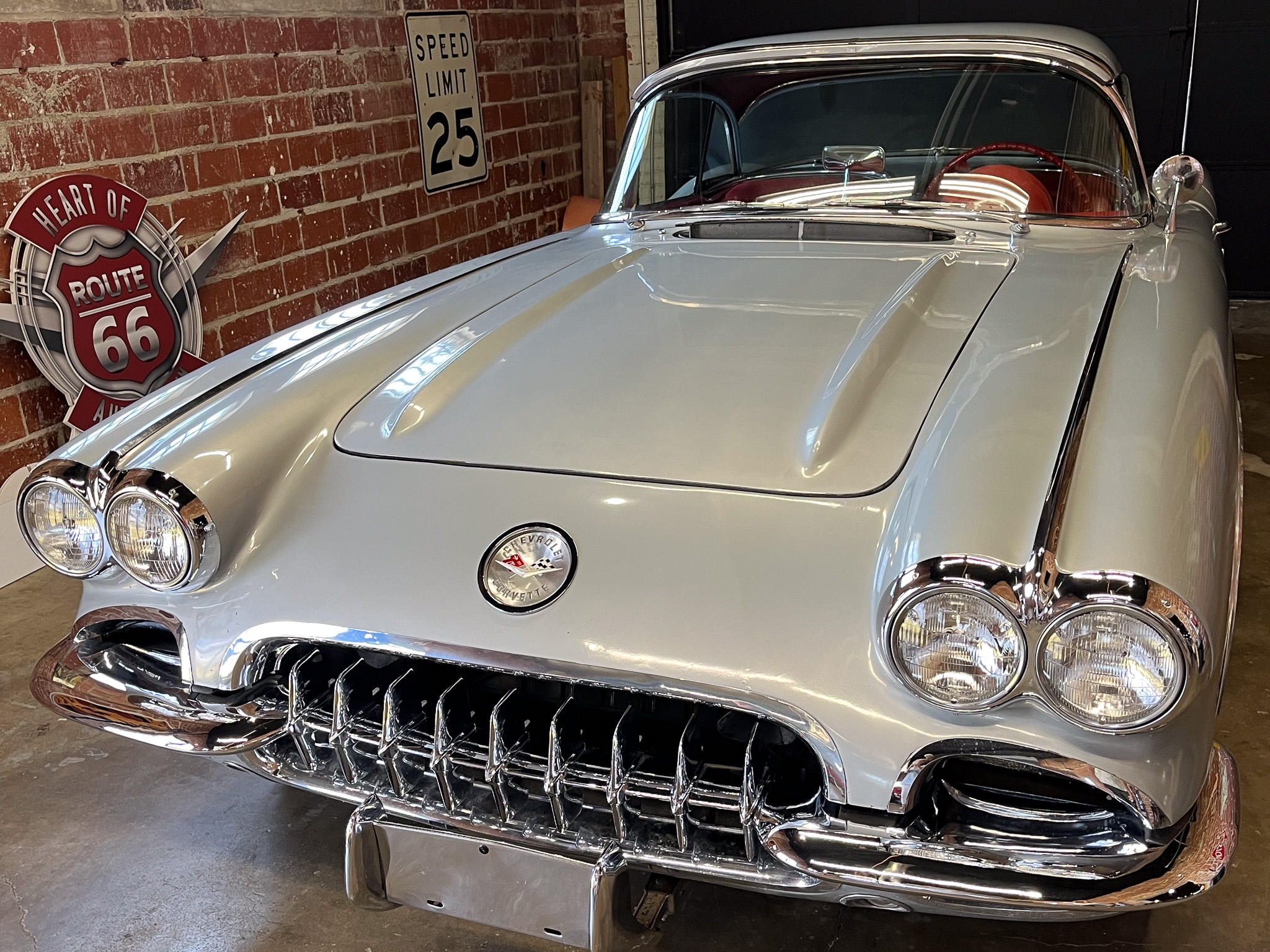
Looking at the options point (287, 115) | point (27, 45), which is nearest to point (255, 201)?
point (287, 115)

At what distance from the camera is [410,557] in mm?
1415

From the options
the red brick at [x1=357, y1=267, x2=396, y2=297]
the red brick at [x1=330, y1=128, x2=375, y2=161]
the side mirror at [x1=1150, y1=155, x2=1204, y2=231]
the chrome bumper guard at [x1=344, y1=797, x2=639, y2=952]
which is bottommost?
the chrome bumper guard at [x1=344, y1=797, x2=639, y2=952]

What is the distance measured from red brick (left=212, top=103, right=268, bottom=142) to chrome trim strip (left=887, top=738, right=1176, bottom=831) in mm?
3377

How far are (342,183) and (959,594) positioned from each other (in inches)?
146

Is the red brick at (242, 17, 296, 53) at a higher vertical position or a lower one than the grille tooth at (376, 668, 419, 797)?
higher

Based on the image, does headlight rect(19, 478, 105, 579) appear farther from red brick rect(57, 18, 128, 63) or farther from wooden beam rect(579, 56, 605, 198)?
wooden beam rect(579, 56, 605, 198)

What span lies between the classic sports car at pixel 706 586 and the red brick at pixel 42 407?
5.09 feet

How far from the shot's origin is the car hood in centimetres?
144

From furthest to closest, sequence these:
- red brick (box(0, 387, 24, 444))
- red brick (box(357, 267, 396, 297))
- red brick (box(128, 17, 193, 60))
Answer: red brick (box(357, 267, 396, 297))
red brick (box(128, 17, 193, 60))
red brick (box(0, 387, 24, 444))

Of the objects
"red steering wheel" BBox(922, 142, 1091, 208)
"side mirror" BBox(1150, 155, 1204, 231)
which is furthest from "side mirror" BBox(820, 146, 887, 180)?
"side mirror" BBox(1150, 155, 1204, 231)

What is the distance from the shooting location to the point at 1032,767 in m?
1.13

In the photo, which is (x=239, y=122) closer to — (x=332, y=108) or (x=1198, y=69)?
(x=332, y=108)

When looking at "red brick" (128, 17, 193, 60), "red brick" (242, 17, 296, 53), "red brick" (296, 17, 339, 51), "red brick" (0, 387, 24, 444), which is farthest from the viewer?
"red brick" (296, 17, 339, 51)

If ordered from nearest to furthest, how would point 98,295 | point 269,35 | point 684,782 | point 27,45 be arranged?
1. point 684,782
2. point 27,45
3. point 98,295
4. point 269,35
